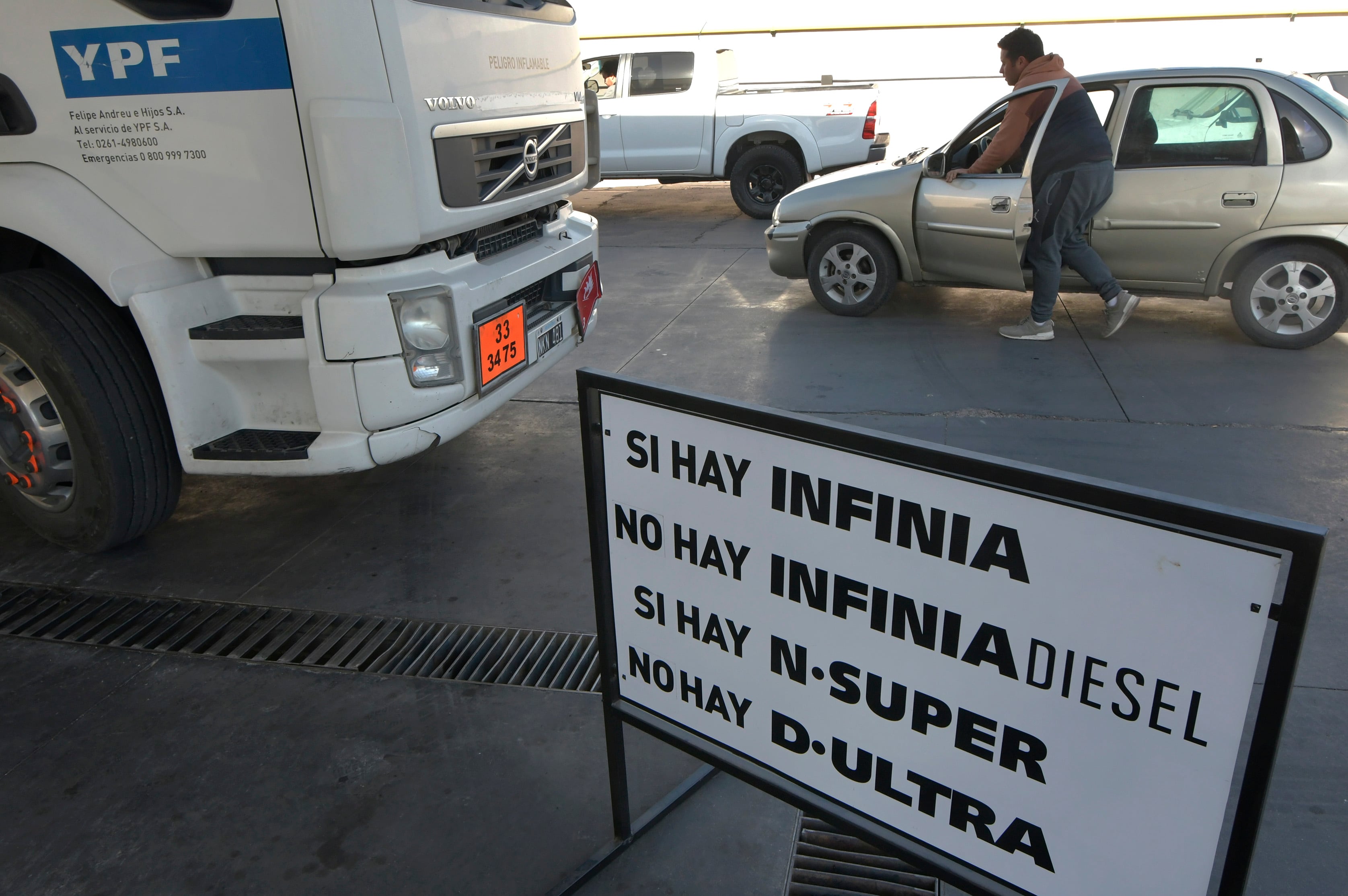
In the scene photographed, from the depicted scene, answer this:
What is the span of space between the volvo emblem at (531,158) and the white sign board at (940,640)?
2.21 metres

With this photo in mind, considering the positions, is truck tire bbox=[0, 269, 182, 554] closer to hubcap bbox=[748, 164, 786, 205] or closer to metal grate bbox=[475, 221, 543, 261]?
metal grate bbox=[475, 221, 543, 261]

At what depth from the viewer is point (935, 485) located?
1.44 metres

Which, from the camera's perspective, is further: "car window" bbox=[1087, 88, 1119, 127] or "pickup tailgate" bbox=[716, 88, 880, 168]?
"pickup tailgate" bbox=[716, 88, 880, 168]

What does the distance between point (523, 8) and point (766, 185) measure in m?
7.73

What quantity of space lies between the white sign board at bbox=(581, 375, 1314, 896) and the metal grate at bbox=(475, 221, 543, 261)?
6.63 ft

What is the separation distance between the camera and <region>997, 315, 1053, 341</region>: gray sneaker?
616cm

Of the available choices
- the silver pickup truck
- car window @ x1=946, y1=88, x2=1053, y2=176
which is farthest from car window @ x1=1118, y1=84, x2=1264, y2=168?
car window @ x1=946, y1=88, x2=1053, y2=176

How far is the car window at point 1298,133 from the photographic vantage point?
5.46 metres

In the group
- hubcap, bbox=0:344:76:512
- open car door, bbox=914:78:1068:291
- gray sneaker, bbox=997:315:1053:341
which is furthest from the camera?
gray sneaker, bbox=997:315:1053:341

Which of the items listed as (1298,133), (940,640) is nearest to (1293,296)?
(1298,133)

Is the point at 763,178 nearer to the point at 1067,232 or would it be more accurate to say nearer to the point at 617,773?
the point at 1067,232

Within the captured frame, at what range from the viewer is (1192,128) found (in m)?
5.76

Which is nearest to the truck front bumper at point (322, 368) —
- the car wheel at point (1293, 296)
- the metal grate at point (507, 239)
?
the metal grate at point (507, 239)

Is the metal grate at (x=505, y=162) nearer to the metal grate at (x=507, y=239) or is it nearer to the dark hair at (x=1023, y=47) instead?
the metal grate at (x=507, y=239)
